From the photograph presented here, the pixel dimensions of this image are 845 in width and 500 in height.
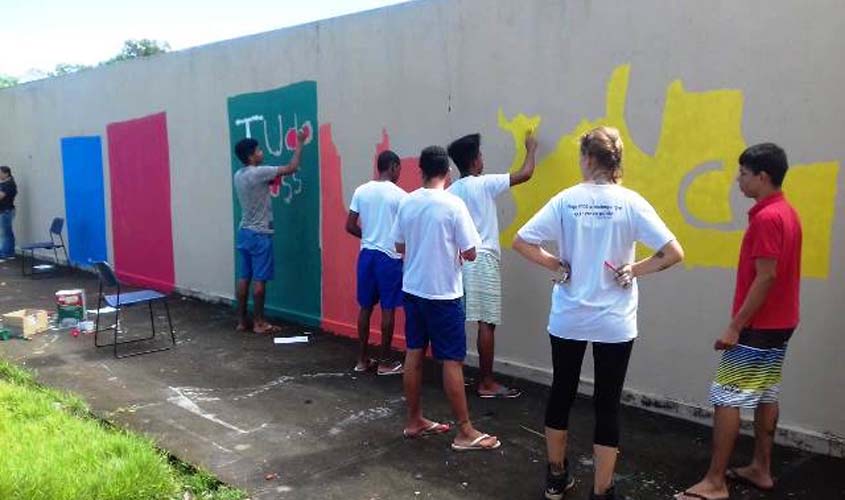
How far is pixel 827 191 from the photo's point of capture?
391 cm

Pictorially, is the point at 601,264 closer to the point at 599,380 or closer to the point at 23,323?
the point at 599,380

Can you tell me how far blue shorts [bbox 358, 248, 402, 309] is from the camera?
18.0 feet

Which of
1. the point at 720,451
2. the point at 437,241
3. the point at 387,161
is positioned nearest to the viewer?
the point at 720,451

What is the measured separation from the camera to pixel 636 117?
466cm

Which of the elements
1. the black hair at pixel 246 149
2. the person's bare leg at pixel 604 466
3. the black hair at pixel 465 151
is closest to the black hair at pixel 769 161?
the person's bare leg at pixel 604 466

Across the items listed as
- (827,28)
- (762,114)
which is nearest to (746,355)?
(762,114)

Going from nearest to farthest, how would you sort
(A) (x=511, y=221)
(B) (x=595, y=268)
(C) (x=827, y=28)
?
(B) (x=595, y=268) → (C) (x=827, y=28) → (A) (x=511, y=221)

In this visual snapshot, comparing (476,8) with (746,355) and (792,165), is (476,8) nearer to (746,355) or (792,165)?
(792,165)

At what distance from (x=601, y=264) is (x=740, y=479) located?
4.76ft

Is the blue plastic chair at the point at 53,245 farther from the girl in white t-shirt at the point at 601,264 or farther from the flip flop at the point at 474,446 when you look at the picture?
the girl in white t-shirt at the point at 601,264

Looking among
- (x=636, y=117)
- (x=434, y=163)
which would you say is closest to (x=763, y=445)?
(x=636, y=117)

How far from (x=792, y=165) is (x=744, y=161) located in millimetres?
895

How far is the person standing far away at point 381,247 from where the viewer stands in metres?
5.42

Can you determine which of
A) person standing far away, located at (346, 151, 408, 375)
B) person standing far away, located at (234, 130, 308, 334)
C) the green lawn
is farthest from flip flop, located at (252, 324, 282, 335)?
the green lawn
